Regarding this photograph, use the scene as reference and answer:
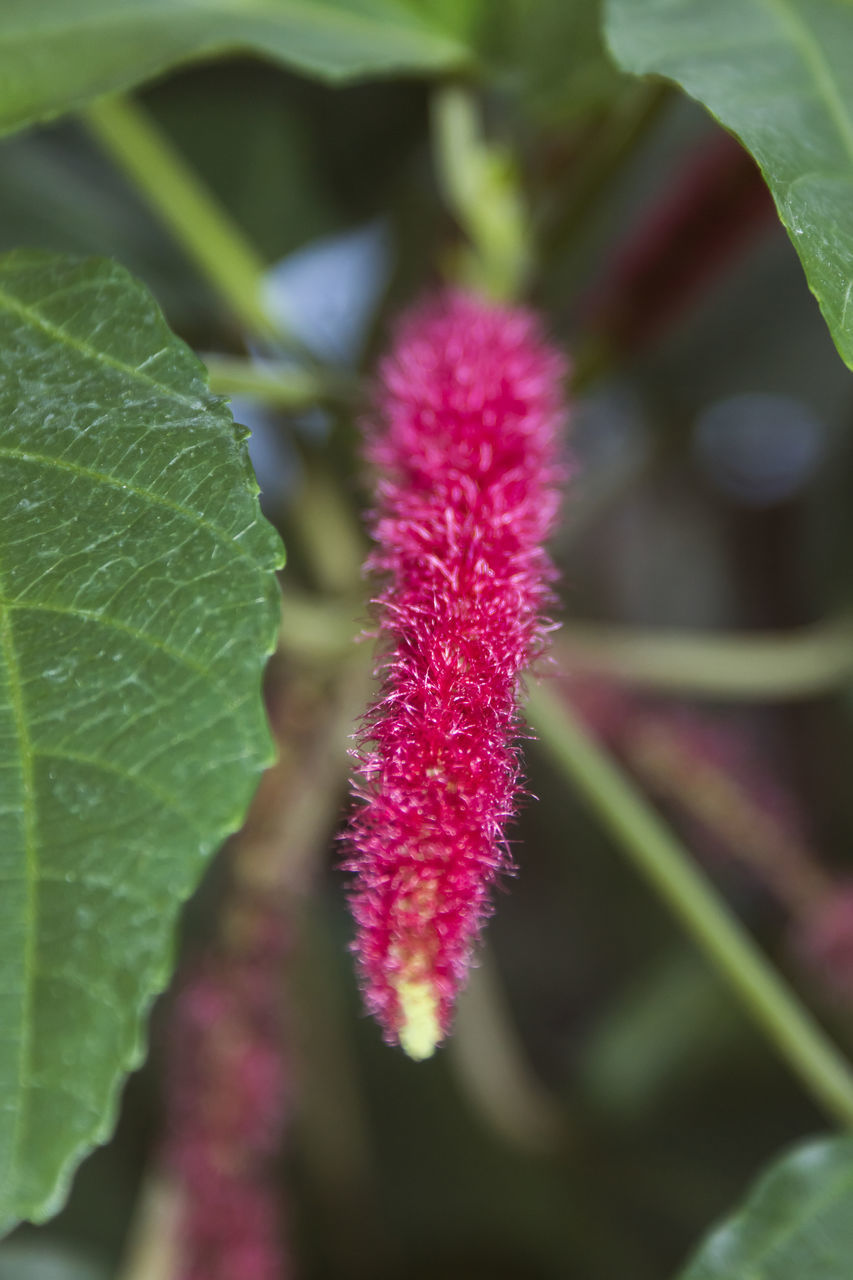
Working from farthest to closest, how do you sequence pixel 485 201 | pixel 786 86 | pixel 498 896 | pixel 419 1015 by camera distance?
pixel 498 896 → pixel 485 201 → pixel 786 86 → pixel 419 1015

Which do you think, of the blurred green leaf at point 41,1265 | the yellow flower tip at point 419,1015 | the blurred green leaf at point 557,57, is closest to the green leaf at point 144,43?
the blurred green leaf at point 557,57

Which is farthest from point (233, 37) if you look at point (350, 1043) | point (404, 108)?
point (350, 1043)

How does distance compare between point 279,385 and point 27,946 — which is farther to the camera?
point 279,385

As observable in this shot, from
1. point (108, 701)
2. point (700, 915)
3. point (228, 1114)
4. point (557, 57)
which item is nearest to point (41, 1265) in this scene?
point (228, 1114)

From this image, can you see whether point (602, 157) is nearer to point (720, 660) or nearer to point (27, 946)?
point (720, 660)

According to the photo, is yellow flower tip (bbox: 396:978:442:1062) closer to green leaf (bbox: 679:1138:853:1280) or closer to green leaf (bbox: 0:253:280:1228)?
green leaf (bbox: 0:253:280:1228)

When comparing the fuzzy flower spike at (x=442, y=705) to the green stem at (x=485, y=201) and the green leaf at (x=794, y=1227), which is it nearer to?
the green leaf at (x=794, y=1227)
